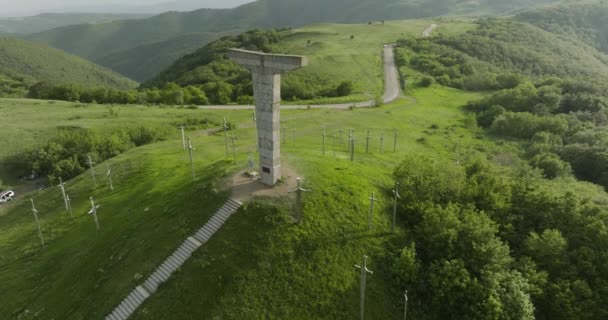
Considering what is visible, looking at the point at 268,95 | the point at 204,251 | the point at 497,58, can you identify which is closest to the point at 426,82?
the point at 497,58

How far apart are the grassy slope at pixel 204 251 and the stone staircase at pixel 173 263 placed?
88 cm

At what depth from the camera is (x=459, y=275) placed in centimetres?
3050

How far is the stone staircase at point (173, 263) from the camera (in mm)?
31281

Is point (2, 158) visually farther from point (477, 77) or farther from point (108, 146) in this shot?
point (477, 77)

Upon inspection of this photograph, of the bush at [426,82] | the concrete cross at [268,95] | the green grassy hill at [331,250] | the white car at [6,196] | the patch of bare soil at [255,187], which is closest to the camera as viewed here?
the green grassy hill at [331,250]

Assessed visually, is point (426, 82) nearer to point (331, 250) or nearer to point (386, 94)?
point (386, 94)

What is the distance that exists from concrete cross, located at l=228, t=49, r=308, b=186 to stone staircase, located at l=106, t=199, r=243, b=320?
16.1 ft

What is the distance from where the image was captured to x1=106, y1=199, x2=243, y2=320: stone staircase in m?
31.3

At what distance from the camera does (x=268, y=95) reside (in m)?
34.4

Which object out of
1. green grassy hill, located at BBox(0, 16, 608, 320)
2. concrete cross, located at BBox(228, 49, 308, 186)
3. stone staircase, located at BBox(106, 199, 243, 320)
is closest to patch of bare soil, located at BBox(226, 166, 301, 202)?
concrete cross, located at BBox(228, 49, 308, 186)

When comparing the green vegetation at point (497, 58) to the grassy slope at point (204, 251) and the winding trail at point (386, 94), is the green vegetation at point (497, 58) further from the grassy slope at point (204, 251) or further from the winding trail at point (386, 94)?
the grassy slope at point (204, 251)

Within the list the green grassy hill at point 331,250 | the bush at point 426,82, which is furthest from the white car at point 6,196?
the bush at point 426,82

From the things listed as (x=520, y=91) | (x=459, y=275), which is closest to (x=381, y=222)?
(x=459, y=275)

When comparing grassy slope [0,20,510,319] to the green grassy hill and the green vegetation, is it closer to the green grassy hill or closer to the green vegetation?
the green grassy hill
